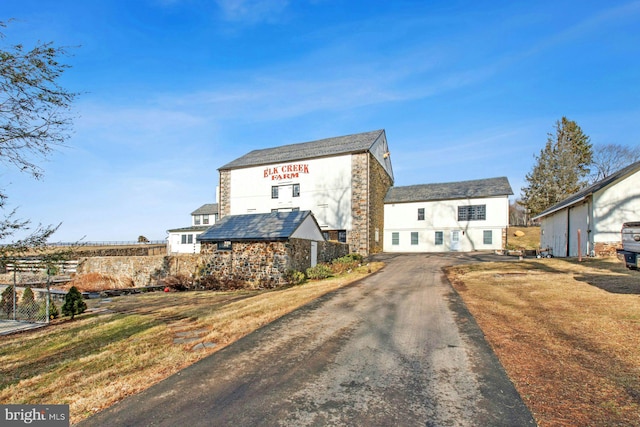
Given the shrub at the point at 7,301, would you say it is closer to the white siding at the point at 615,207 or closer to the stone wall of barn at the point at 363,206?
the stone wall of barn at the point at 363,206

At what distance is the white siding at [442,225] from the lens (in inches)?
1286

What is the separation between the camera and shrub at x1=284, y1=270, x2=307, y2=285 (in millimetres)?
18234

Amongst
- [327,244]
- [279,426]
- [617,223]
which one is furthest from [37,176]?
[617,223]

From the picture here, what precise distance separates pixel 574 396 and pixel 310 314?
5.75 metres

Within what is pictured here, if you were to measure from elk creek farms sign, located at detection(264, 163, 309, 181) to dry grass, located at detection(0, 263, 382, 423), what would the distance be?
24552 mm

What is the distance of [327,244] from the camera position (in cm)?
2425

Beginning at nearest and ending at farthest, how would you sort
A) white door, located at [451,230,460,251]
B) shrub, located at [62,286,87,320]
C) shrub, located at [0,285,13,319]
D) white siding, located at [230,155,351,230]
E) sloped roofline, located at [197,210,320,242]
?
1. shrub, located at [62,286,87,320]
2. shrub, located at [0,285,13,319]
3. sloped roofline, located at [197,210,320,242]
4. white siding, located at [230,155,351,230]
5. white door, located at [451,230,460,251]

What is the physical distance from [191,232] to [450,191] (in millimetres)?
33359

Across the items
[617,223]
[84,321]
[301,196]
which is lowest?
[84,321]

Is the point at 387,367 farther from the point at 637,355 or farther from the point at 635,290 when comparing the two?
the point at 635,290

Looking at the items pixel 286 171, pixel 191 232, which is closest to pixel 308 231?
pixel 286 171

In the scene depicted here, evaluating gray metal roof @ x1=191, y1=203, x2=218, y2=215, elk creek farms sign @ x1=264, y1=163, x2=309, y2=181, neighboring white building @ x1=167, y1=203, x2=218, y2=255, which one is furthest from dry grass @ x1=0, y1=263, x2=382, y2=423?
gray metal roof @ x1=191, y1=203, x2=218, y2=215

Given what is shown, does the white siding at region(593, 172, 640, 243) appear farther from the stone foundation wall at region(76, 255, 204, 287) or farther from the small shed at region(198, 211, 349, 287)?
the stone foundation wall at region(76, 255, 204, 287)

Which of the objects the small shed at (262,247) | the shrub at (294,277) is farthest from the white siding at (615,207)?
the shrub at (294,277)
